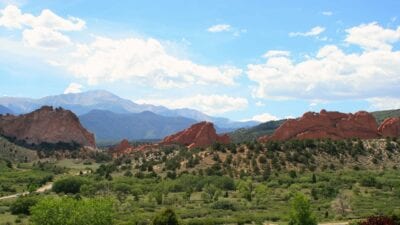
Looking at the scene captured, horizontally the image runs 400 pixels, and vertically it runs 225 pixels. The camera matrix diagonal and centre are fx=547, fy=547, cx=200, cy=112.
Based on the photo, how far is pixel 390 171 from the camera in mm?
99500

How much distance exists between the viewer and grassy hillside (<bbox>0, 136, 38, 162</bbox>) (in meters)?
161

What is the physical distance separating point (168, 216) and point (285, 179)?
156 feet

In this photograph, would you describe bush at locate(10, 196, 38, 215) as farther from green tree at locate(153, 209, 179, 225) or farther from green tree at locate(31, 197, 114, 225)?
green tree at locate(153, 209, 179, 225)

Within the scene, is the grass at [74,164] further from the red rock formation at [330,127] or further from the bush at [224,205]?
the bush at [224,205]

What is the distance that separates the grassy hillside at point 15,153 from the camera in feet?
528

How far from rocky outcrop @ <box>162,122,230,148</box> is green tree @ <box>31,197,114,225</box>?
107805 mm

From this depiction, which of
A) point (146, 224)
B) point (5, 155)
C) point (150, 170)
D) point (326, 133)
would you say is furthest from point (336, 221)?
point (5, 155)

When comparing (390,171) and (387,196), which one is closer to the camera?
(387,196)

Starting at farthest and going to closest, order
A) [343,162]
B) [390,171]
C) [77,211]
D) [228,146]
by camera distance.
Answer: [228,146], [343,162], [390,171], [77,211]

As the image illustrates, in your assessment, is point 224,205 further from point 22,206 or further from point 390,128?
point 390,128

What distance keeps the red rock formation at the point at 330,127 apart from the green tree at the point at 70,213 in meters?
106

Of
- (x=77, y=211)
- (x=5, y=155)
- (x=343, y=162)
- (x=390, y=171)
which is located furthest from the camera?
(x=5, y=155)

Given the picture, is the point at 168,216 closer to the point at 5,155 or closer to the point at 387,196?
the point at 387,196

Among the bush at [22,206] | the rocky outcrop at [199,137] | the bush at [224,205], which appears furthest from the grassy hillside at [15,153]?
the bush at [224,205]
